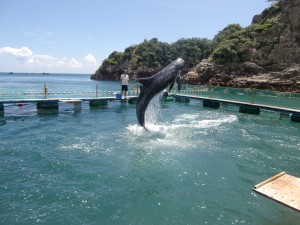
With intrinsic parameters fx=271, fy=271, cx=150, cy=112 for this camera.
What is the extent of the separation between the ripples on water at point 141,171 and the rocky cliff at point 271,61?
1173 inches

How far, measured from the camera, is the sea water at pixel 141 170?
606 cm

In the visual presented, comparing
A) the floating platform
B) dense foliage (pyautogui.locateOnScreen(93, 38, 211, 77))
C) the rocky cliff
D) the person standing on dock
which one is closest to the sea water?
the floating platform

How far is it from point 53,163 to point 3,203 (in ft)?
8.25

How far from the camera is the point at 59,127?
13.8m

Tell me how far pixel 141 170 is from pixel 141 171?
0.24 ft

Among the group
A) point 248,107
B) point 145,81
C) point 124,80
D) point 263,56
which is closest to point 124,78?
point 124,80

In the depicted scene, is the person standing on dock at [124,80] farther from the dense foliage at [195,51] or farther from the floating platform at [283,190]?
the dense foliage at [195,51]

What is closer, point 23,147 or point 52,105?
point 23,147

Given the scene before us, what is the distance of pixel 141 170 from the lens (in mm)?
8375

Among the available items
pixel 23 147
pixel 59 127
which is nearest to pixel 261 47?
pixel 59 127

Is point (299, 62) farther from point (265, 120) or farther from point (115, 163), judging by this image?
point (115, 163)

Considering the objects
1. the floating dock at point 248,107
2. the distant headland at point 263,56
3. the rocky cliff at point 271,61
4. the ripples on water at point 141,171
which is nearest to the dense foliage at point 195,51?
the distant headland at point 263,56

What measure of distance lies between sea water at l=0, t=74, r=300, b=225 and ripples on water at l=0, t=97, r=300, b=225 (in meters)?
0.03

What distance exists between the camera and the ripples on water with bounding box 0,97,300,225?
6062mm
